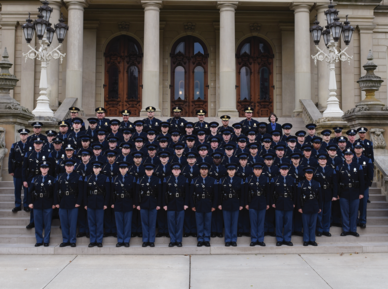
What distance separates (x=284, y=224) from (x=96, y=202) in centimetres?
430

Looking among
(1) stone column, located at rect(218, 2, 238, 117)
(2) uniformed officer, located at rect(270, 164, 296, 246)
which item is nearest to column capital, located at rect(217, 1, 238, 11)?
(1) stone column, located at rect(218, 2, 238, 117)

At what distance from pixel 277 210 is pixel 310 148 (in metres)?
2.08

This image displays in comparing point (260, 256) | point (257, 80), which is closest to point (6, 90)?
point (260, 256)

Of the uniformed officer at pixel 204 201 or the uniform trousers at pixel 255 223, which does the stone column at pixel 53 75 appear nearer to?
the uniformed officer at pixel 204 201

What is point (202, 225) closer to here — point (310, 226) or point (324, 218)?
point (310, 226)

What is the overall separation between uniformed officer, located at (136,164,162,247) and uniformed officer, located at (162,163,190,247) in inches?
7.2

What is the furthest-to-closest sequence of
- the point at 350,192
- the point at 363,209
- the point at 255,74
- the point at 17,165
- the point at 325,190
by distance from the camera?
1. the point at 255,74
2. the point at 17,165
3. the point at 363,209
4. the point at 350,192
5. the point at 325,190

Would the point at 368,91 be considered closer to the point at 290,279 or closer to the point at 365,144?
the point at 365,144

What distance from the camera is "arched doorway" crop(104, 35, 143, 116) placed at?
71.4ft

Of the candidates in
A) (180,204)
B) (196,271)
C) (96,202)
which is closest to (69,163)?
(96,202)

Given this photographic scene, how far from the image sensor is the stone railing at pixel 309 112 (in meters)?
16.4

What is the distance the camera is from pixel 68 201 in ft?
30.1

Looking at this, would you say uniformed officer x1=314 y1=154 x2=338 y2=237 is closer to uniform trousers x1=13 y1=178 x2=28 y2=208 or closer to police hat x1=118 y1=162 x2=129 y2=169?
police hat x1=118 y1=162 x2=129 y2=169

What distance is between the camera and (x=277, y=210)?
9.36m
